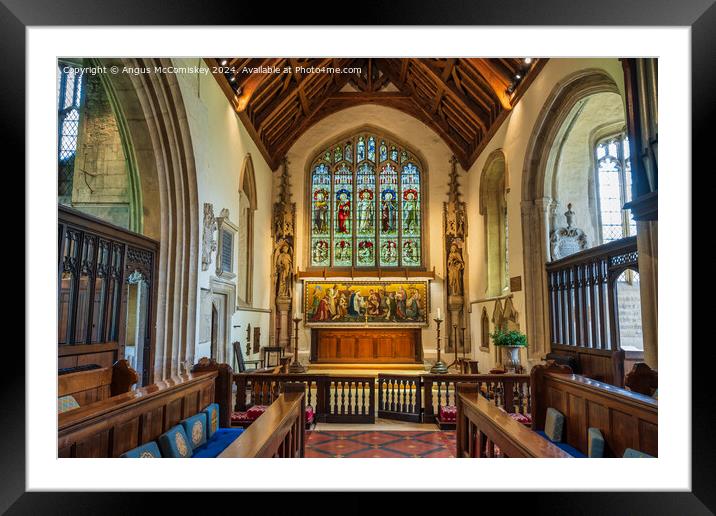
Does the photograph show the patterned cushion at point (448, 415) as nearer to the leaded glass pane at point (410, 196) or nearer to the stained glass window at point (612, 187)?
the stained glass window at point (612, 187)

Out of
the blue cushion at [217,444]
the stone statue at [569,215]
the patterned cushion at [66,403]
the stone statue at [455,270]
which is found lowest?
the blue cushion at [217,444]

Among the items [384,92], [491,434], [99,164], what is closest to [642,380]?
[491,434]

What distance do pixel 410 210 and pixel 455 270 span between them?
1931mm

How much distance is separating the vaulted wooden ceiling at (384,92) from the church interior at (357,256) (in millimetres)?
65

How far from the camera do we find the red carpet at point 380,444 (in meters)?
4.19

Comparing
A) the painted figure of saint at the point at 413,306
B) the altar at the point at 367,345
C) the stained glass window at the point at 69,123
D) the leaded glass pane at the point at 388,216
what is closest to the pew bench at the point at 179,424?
the stained glass window at the point at 69,123

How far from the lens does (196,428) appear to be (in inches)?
132

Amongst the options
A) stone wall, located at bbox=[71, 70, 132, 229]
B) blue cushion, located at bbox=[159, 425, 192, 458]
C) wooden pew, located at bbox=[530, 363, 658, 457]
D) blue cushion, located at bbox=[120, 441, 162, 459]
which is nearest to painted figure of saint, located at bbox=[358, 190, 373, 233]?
stone wall, located at bbox=[71, 70, 132, 229]

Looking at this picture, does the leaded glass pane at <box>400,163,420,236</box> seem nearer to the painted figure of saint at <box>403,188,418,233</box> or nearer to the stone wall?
the painted figure of saint at <box>403,188,418,233</box>

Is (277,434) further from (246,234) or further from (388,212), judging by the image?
(388,212)

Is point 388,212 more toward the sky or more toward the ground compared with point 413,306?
more toward the sky

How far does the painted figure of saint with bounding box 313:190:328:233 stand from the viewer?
12.0 metres

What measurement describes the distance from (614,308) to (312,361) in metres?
6.85
